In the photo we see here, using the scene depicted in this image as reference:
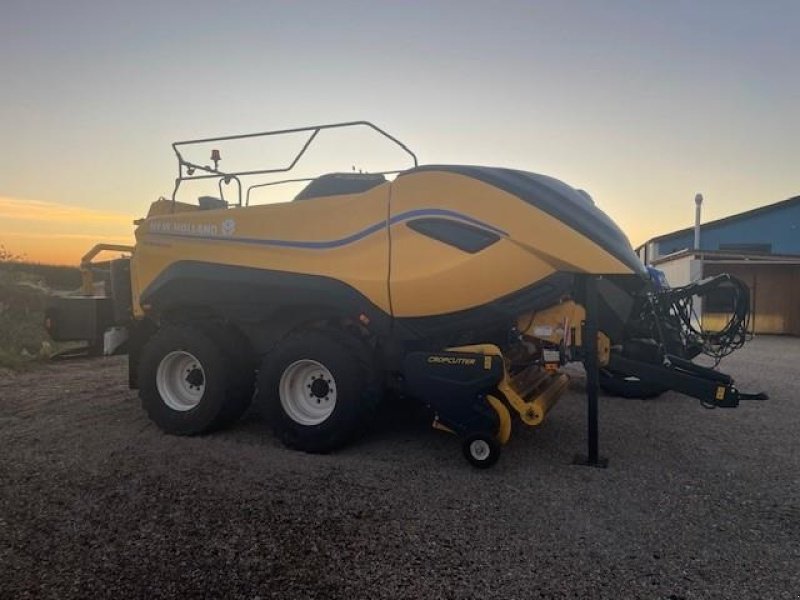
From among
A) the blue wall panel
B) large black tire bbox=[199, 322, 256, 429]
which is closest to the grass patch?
large black tire bbox=[199, 322, 256, 429]

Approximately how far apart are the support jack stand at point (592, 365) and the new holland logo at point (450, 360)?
914mm

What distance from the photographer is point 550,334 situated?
4840mm

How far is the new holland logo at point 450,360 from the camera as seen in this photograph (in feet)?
15.3

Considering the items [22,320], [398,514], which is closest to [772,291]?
[398,514]

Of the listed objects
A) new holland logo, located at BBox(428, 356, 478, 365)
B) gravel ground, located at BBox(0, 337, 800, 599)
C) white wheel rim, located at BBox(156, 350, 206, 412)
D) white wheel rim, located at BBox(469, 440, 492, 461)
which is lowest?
gravel ground, located at BBox(0, 337, 800, 599)

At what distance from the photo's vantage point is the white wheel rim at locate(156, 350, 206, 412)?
5.90 m

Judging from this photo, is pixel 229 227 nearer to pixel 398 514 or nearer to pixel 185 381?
pixel 185 381

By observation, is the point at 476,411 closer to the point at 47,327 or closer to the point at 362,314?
the point at 362,314

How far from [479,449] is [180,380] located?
10.4ft

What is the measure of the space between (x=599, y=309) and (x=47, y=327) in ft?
19.8

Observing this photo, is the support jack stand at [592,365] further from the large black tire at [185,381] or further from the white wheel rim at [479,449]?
the large black tire at [185,381]

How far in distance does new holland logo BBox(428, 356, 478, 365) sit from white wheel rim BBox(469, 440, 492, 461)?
2.06 feet

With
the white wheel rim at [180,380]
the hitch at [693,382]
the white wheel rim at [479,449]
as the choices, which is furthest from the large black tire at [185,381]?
the hitch at [693,382]

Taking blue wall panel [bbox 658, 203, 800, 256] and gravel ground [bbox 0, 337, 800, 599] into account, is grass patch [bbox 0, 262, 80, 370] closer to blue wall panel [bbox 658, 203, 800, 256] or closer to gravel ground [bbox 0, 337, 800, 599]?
gravel ground [bbox 0, 337, 800, 599]
